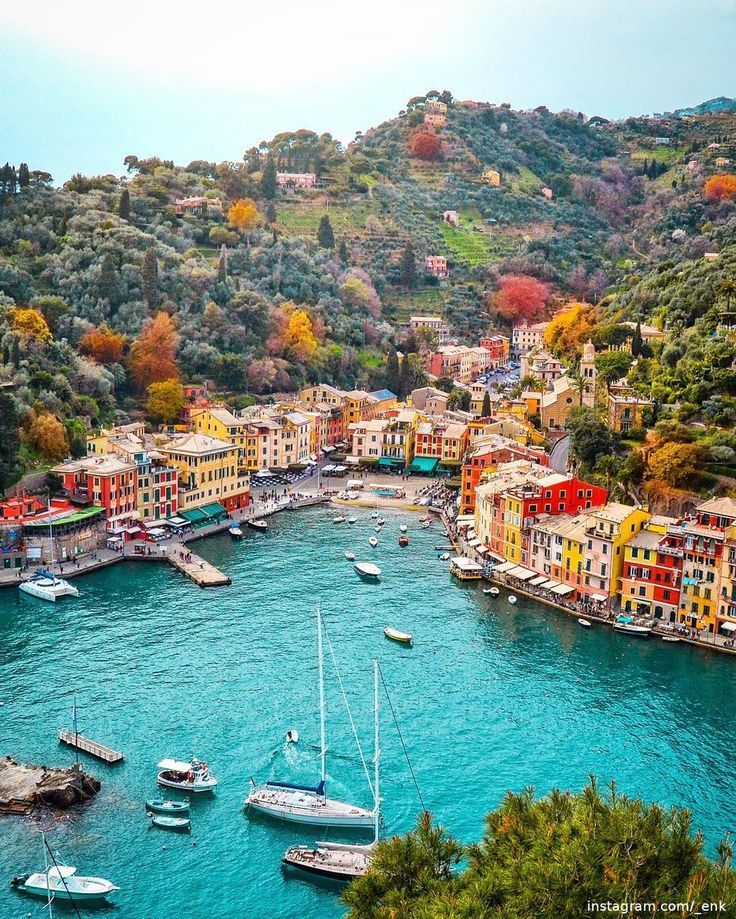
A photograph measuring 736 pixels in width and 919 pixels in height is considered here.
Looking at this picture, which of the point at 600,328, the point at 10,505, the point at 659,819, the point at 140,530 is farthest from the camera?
the point at 600,328

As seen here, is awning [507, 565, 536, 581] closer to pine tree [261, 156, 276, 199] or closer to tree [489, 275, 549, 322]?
tree [489, 275, 549, 322]

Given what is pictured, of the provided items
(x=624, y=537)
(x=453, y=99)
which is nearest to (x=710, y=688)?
(x=624, y=537)

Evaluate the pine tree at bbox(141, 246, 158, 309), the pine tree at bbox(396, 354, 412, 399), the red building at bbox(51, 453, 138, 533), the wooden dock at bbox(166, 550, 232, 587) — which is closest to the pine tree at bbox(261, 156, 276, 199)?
the pine tree at bbox(141, 246, 158, 309)

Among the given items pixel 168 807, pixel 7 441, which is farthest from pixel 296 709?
pixel 7 441

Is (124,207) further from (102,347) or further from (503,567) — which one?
(503,567)

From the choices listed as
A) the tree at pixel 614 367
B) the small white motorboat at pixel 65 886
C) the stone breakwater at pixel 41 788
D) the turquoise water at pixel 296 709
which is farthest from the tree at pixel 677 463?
the small white motorboat at pixel 65 886

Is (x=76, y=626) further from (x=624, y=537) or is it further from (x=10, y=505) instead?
(x=624, y=537)
